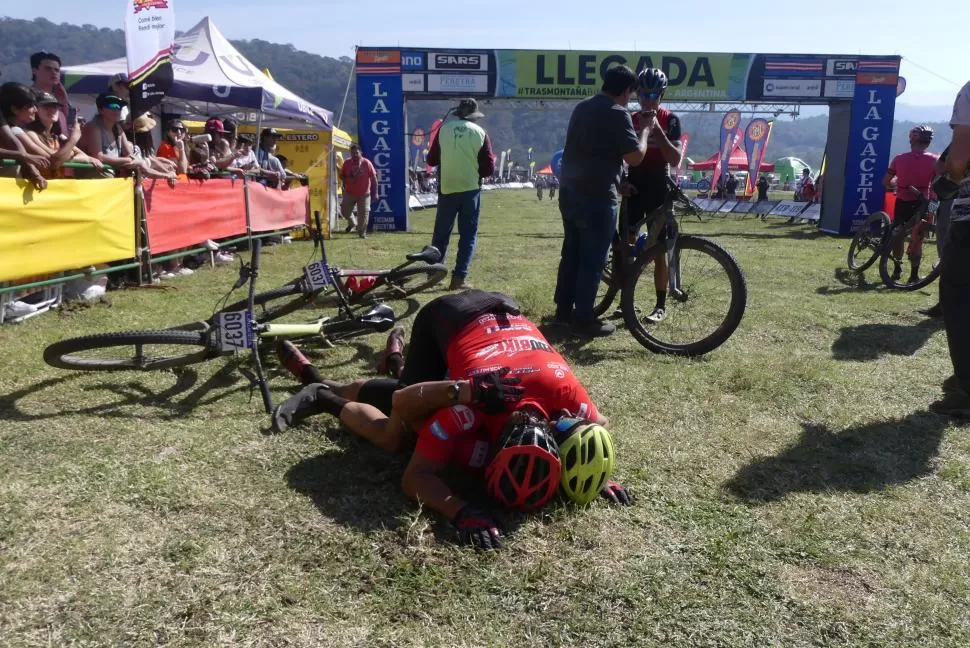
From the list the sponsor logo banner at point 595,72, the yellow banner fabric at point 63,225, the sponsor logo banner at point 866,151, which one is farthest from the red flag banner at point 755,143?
the yellow banner fabric at point 63,225

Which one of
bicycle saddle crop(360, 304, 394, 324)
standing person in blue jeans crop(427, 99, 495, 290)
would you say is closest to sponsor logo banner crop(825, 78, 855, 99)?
standing person in blue jeans crop(427, 99, 495, 290)

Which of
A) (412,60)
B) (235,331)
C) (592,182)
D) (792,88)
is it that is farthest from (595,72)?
(235,331)

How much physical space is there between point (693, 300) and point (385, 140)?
12.7 metres

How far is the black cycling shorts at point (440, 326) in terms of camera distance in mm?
3104

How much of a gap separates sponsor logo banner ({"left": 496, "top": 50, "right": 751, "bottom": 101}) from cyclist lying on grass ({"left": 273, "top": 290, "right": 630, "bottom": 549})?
1564 cm

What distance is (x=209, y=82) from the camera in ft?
34.3

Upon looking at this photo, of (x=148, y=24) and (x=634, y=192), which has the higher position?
(x=148, y=24)

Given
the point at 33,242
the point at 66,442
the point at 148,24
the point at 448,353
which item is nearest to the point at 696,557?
the point at 448,353

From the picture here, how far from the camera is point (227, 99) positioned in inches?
408

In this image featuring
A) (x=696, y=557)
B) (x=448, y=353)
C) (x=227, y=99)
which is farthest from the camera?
(x=227, y=99)

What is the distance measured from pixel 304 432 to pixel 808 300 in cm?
592

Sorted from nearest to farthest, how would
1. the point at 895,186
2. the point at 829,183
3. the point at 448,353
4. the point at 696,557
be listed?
the point at 696,557
the point at 448,353
the point at 895,186
the point at 829,183

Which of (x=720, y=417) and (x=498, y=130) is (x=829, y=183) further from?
(x=498, y=130)

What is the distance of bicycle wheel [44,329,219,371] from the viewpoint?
355 cm
